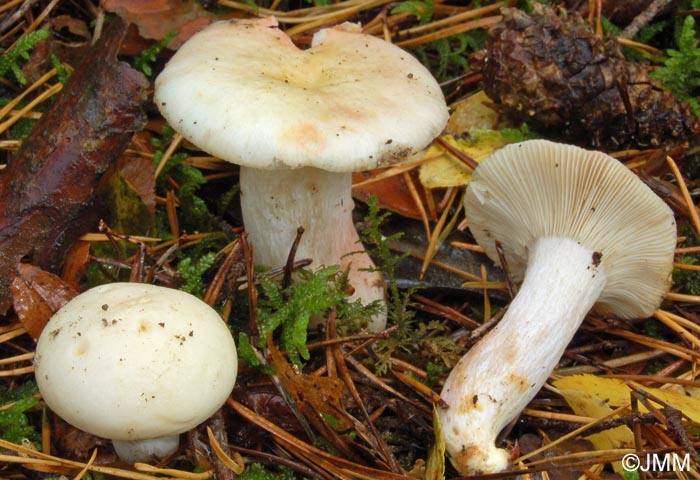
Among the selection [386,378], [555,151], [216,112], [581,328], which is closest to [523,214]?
[555,151]

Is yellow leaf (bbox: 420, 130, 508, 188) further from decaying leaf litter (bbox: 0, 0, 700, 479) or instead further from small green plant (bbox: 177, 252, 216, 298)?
small green plant (bbox: 177, 252, 216, 298)

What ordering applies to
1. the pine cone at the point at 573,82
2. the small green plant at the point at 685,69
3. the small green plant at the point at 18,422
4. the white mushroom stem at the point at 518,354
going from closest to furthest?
the small green plant at the point at 18,422, the white mushroom stem at the point at 518,354, the pine cone at the point at 573,82, the small green plant at the point at 685,69

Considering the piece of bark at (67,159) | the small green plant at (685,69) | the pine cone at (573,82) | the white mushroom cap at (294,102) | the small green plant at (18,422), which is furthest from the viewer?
the small green plant at (685,69)

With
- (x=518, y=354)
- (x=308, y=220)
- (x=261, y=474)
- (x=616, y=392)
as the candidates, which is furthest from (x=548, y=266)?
(x=261, y=474)

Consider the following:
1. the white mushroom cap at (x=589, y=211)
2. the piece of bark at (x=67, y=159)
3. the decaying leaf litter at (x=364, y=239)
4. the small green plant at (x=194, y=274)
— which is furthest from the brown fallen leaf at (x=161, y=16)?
the white mushroom cap at (x=589, y=211)

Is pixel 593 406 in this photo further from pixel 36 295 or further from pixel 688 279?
pixel 36 295

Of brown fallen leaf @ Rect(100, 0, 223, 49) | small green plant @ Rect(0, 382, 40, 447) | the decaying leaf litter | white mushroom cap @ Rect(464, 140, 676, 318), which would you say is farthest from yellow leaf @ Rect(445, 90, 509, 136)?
small green plant @ Rect(0, 382, 40, 447)

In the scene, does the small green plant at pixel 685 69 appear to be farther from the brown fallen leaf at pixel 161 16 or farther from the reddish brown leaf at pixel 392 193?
the brown fallen leaf at pixel 161 16
